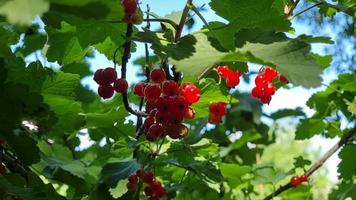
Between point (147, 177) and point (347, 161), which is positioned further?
point (347, 161)

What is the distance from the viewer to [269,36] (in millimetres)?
1189

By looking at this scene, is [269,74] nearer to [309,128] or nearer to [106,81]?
[106,81]

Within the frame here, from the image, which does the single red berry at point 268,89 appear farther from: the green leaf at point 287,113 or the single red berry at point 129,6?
the green leaf at point 287,113

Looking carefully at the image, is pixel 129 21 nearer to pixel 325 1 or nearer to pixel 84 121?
pixel 325 1

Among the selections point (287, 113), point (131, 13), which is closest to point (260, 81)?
point (131, 13)

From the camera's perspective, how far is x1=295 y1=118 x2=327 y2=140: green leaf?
2697 mm

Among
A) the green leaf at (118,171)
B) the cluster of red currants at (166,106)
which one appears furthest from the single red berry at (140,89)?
the green leaf at (118,171)

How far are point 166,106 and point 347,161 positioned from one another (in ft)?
4.33

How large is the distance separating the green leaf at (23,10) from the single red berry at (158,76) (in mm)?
661

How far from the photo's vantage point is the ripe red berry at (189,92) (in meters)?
1.40

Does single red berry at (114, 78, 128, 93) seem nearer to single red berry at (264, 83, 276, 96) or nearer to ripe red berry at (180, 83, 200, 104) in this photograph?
ripe red berry at (180, 83, 200, 104)

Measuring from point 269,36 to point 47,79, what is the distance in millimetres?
775

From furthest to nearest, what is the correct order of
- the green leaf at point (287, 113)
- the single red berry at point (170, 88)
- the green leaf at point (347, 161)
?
1. the green leaf at point (287, 113)
2. the green leaf at point (347, 161)
3. the single red berry at point (170, 88)

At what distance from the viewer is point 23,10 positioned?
2.39 feet
